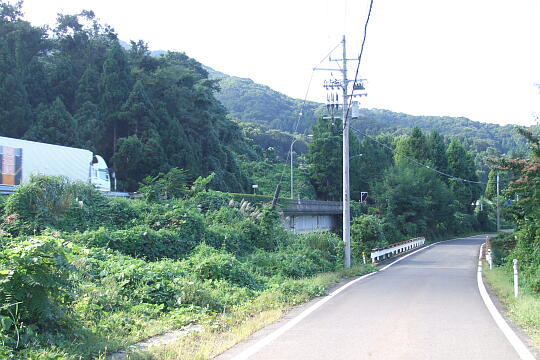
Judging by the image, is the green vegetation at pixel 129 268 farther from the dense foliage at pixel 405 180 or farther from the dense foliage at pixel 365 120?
the dense foliage at pixel 365 120

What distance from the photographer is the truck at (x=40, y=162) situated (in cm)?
2347

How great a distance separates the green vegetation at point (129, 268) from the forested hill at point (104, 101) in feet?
53.2

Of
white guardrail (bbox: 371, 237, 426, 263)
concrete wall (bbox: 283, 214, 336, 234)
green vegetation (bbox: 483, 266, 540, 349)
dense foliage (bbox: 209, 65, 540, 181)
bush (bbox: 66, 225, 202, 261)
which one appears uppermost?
dense foliage (bbox: 209, 65, 540, 181)

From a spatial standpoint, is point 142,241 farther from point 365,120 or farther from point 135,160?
point 365,120

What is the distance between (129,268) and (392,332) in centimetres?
594

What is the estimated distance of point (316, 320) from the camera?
1038 cm

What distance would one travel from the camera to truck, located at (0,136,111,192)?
2347 centimetres

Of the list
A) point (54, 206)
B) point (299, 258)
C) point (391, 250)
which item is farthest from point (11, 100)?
point (391, 250)

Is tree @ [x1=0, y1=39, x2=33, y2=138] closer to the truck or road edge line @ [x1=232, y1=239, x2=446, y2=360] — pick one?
the truck

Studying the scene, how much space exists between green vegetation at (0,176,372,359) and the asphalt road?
4.58 feet

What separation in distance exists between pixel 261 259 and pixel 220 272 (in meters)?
5.69

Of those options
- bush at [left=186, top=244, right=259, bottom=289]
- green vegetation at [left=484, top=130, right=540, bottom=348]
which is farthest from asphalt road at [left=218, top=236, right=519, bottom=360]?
bush at [left=186, top=244, right=259, bottom=289]

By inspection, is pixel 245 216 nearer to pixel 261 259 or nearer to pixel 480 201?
pixel 261 259

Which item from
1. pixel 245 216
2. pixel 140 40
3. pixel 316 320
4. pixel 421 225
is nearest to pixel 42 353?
pixel 316 320
